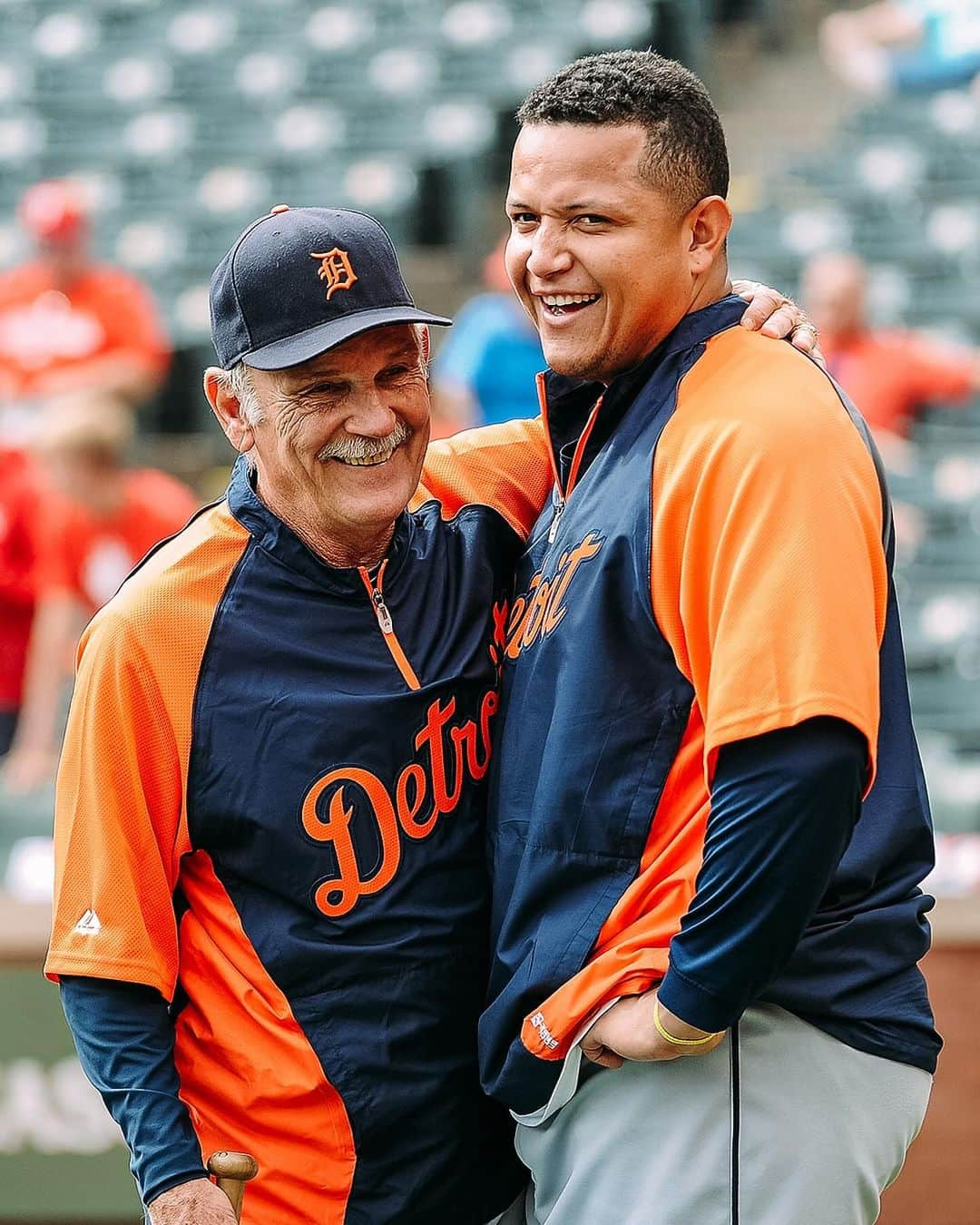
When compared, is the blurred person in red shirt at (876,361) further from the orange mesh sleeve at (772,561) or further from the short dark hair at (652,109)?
the orange mesh sleeve at (772,561)

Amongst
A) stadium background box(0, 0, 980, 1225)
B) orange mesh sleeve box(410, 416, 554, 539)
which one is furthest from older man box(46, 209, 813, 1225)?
stadium background box(0, 0, 980, 1225)

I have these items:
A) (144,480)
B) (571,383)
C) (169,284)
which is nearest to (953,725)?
(144,480)

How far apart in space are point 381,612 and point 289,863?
1.12 feet

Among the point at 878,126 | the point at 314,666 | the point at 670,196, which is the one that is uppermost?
the point at 878,126

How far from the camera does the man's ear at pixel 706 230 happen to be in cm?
206

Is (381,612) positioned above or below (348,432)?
below

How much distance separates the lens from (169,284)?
8.79 metres

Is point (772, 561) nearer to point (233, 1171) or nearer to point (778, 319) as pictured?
point (778, 319)

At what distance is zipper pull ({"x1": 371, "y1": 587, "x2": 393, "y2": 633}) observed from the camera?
225 cm

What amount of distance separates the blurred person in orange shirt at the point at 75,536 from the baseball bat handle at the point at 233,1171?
3.17 metres

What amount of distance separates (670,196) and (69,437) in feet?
11.1

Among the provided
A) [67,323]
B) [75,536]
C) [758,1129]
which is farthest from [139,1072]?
[67,323]

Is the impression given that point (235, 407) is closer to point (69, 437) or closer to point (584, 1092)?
point (584, 1092)

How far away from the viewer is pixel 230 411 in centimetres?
225
